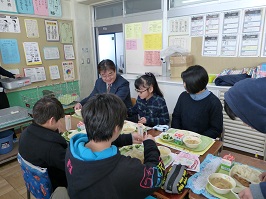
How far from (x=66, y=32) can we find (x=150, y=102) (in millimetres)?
2844

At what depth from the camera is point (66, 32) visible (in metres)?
3.99

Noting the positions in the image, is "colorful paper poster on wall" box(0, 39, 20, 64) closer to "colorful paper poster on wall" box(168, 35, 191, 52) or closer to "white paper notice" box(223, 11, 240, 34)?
"colorful paper poster on wall" box(168, 35, 191, 52)

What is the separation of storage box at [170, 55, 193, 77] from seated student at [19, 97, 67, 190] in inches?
85.9

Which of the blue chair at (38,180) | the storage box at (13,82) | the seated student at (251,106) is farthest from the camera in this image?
the storage box at (13,82)

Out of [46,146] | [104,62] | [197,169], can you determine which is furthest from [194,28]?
[46,146]

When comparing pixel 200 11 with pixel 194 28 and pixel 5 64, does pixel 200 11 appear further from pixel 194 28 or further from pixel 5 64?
pixel 5 64

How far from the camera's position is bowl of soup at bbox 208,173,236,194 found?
3.03ft

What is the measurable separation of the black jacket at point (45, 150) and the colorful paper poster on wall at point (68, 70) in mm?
3004

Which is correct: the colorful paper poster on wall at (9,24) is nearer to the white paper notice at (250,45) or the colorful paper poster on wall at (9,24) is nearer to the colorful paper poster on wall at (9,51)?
the colorful paper poster on wall at (9,51)

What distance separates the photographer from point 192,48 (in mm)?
3092

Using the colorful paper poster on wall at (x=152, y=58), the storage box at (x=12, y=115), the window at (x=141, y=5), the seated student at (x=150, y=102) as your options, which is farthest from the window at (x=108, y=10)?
the storage box at (x=12, y=115)

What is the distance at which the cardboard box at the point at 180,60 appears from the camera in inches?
118

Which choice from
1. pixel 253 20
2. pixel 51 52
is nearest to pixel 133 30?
pixel 51 52

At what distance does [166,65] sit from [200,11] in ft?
3.23
